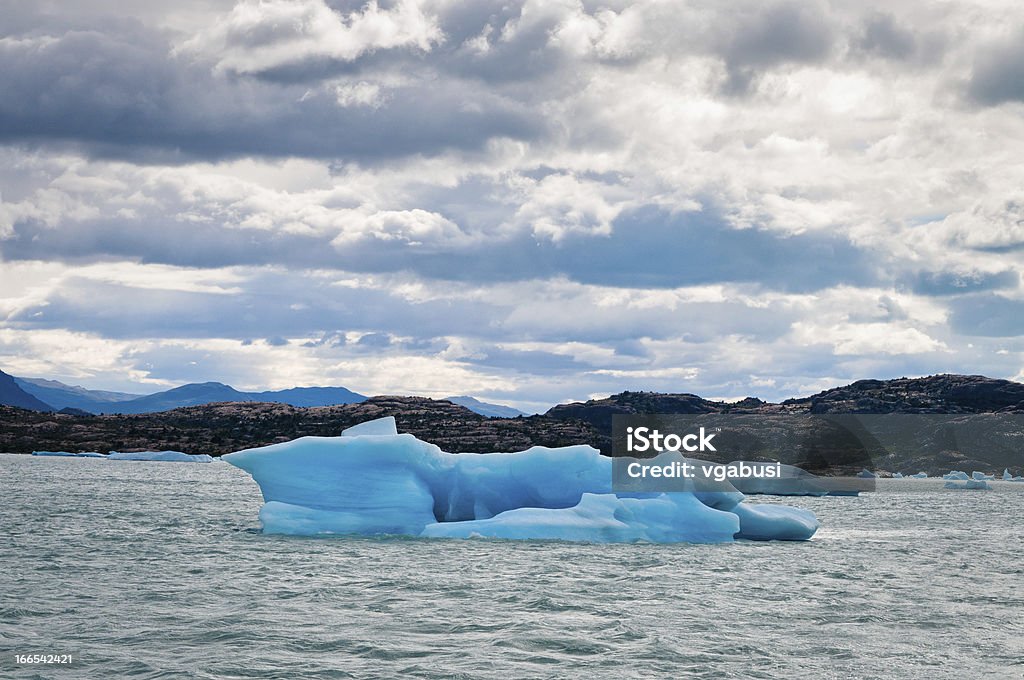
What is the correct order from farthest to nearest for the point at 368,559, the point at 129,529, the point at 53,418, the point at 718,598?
the point at 53,418, the point at 129,529, the point at 368,559, the point at 718,598

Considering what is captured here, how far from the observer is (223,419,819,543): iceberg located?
3038 cm

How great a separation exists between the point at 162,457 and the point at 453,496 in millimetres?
121305

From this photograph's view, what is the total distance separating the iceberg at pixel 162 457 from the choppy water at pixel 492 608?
115 metres

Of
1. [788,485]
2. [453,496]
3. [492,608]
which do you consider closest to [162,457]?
[788,485]

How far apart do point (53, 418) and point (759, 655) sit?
615ft

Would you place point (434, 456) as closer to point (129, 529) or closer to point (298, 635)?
point (129, 529)

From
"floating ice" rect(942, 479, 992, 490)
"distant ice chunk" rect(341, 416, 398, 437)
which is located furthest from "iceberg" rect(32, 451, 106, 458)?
"distant ice chunk" rect(341, 416, 398, 437)

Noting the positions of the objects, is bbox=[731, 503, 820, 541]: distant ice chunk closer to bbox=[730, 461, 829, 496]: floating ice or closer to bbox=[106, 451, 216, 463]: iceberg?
bbox=[730, 461, 829, 496]: floating ice

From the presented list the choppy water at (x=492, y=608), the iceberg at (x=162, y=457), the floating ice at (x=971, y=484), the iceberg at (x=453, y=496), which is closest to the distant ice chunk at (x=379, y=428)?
the iceberg at (x=453, y=496)

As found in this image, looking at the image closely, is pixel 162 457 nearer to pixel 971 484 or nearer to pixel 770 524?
pixel 971 484

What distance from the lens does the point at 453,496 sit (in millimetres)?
32250

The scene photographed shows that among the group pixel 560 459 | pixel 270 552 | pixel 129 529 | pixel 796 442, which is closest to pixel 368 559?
pixel 270 552

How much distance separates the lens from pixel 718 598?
2067 centimetres

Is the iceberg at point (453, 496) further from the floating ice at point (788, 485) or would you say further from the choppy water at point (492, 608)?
the floating ice at point (788, 485)
